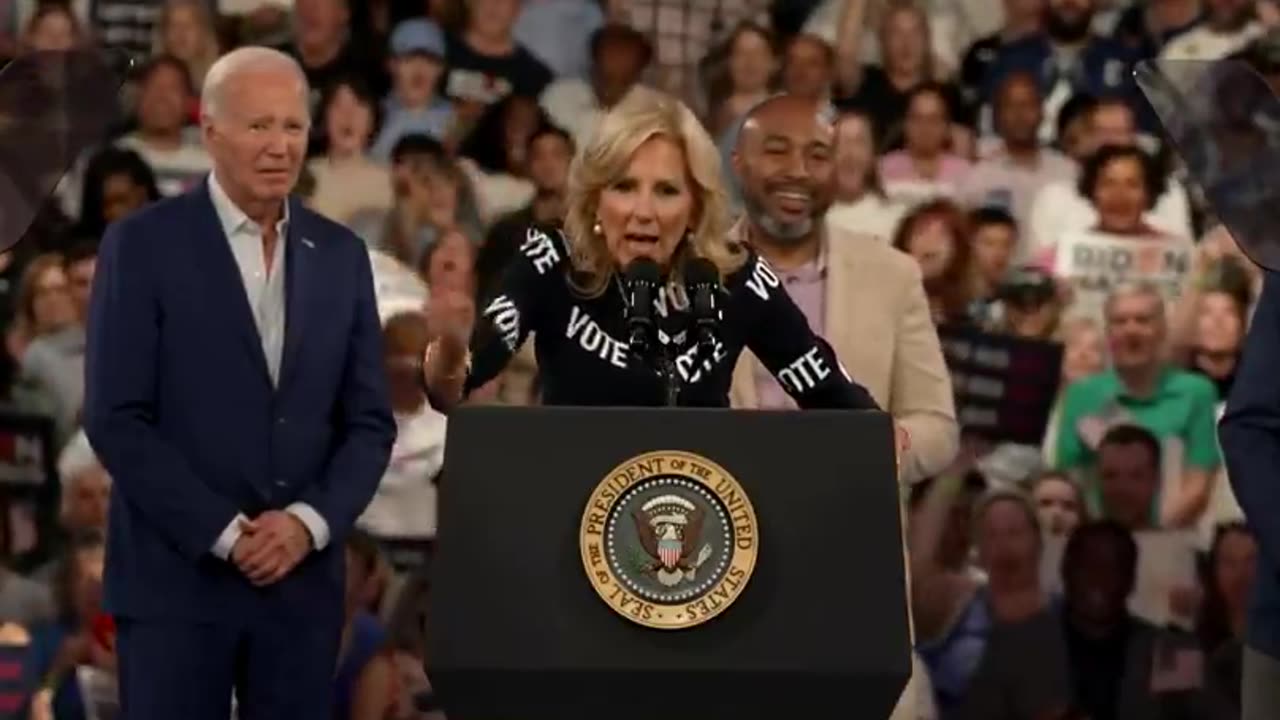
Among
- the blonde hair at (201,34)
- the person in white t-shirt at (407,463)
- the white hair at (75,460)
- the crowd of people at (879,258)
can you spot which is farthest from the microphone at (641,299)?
the blonde hair at (201,34)

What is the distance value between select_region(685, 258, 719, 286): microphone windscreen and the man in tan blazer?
0.84 metres

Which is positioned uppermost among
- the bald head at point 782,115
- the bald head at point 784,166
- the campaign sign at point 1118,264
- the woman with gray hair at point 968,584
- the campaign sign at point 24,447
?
the bald head at point 782,115

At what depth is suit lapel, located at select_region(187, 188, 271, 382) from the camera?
13.0 ft

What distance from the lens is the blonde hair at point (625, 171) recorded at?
355cm

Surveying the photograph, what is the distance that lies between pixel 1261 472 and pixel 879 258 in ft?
2.45

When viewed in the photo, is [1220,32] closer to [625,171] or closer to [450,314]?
[450,314]

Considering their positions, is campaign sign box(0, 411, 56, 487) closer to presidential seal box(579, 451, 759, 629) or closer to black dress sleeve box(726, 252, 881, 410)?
black dress sleeve box(726, 252, 881, 410)

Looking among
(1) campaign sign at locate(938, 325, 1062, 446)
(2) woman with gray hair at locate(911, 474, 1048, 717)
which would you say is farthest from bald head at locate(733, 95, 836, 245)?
(1) campaign sign at locate(938, 325, 1062, 446)

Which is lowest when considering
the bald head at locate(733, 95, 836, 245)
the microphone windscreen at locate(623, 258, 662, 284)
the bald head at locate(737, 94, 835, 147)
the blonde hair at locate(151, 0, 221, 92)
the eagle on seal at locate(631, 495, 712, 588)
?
the eagle on seal at locate(631, 495, 712, 588)

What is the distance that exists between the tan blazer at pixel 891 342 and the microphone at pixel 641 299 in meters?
0.85

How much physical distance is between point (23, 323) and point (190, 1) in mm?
1493

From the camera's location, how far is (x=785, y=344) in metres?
3.62

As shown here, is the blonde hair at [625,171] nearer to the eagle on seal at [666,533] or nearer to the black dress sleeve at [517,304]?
the black dress sleeve at [517,304]

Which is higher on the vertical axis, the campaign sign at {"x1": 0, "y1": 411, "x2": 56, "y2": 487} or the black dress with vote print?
the black dress with vote print
